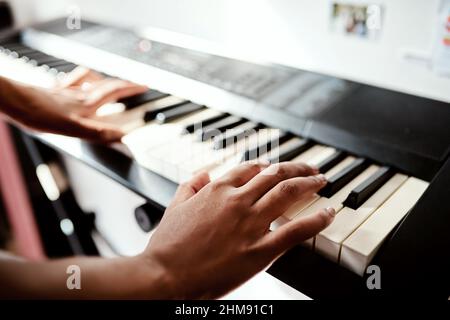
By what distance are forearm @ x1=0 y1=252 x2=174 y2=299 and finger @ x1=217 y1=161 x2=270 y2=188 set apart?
0.17 m

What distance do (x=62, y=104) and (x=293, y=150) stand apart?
0.57 meters

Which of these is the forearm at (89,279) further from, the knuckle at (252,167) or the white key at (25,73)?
the white key at (25,73)

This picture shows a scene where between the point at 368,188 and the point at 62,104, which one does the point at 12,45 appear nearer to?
the point at 62,104

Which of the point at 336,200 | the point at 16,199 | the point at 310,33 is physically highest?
the point at 310,33

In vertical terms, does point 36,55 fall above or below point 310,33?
below

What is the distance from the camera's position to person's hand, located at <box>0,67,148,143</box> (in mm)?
922

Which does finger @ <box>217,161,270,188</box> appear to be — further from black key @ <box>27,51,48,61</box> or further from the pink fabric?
the pink fabric

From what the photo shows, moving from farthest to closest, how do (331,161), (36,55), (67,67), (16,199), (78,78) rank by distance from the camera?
(16,199) → (36,55) → (67,67) → (78,78) → (331,161)

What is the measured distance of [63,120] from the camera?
929 mm

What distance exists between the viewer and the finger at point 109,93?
97 centimetres

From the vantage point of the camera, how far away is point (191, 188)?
64 centimetres

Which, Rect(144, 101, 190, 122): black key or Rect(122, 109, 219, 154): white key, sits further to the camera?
Rect(144, 101, 190, 122): black key

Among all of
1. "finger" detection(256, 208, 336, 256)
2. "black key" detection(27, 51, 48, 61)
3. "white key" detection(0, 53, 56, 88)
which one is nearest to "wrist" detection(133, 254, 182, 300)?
"finger" detection(256, 208, 336, 256)

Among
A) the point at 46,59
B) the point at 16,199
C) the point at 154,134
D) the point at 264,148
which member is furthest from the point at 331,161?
the point at 16,199
